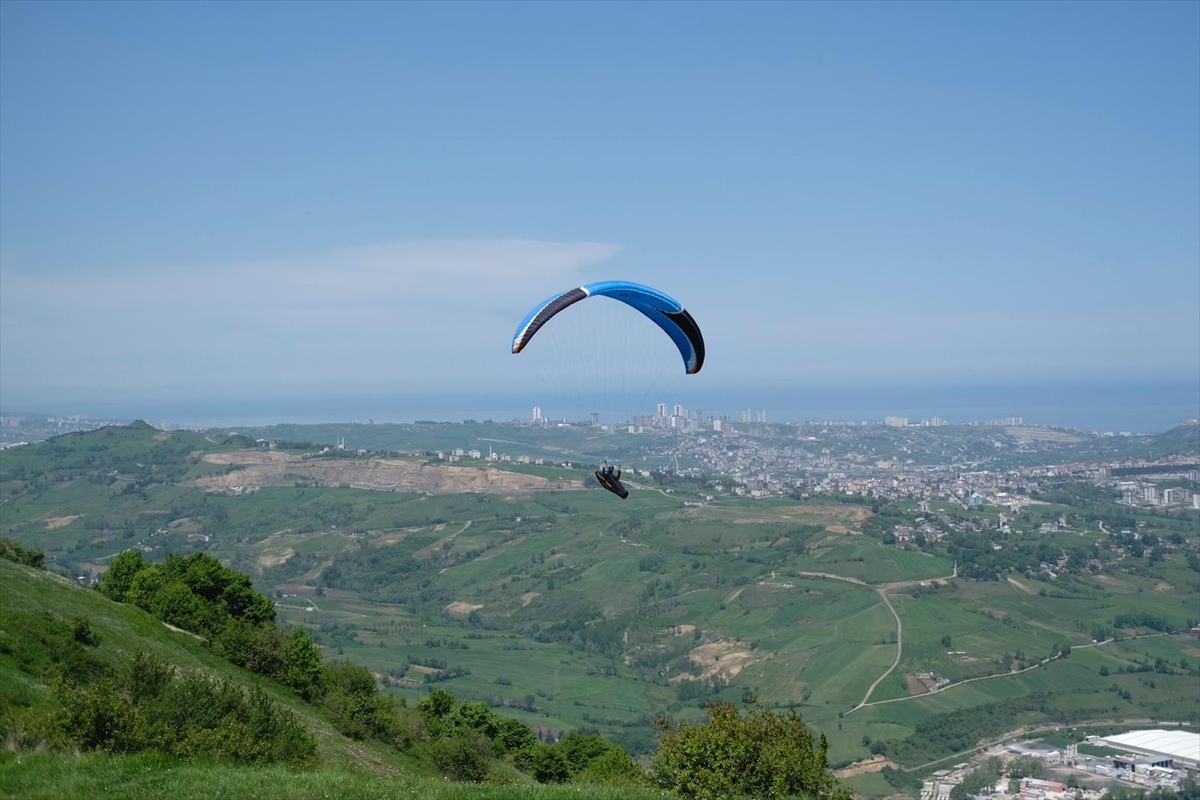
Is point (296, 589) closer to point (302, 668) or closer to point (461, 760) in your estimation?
point (302, 668)

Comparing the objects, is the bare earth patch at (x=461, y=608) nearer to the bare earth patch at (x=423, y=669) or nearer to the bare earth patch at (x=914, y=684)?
the bare earth patch at (x=423, y=669)

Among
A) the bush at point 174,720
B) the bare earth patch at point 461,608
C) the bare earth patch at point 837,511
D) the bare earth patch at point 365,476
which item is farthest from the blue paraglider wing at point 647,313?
the bare earth patch at point 365,476

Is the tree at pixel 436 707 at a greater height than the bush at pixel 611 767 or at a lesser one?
lesser

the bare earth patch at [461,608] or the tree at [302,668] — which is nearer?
the tree at [302,668]

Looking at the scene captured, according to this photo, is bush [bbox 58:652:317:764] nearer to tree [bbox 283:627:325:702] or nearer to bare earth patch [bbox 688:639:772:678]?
tree [bbox 283:627:325:702]

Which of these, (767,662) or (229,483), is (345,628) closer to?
(767,662)

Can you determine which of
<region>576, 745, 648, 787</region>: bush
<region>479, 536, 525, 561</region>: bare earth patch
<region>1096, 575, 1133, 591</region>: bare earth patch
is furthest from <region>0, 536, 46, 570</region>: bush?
<region>1096, 575, 1133, 591</region>: bare earth patch

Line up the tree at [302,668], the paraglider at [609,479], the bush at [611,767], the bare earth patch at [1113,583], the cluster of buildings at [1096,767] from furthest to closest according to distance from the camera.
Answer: the bare earth patch at [1113,583] → the cluster of buildings at [1096,767] → the tree at [302,668] → the bush at [611,767] → the paraglider at [609,479]
